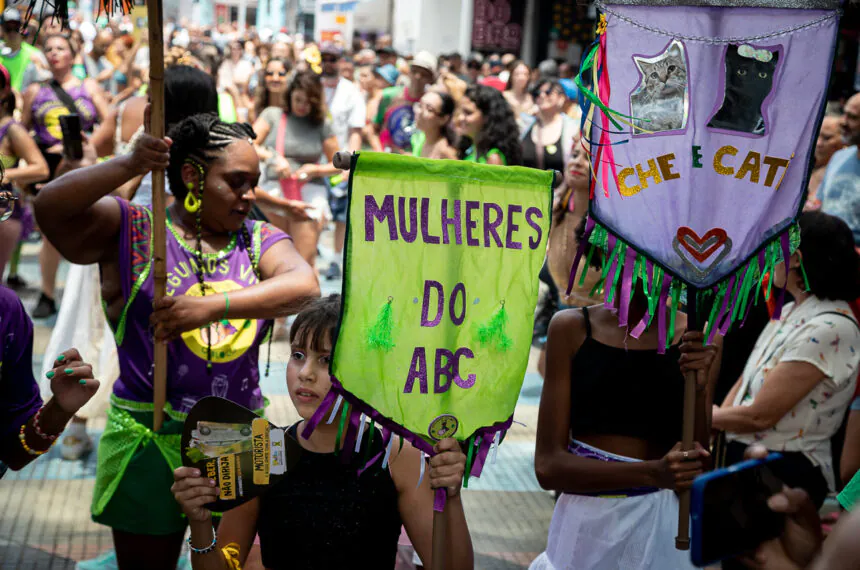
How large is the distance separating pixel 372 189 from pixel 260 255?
44.8 inches

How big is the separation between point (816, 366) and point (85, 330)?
12.0ft

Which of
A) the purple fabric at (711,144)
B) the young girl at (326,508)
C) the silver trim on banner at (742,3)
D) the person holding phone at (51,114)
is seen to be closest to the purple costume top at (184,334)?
the young girl at (326,508)

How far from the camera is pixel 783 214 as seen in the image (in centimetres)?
272

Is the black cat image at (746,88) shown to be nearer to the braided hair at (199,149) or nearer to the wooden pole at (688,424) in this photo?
the wooden pole at (688,424)

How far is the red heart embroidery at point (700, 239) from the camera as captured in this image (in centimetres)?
269

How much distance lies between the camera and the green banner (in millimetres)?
2193

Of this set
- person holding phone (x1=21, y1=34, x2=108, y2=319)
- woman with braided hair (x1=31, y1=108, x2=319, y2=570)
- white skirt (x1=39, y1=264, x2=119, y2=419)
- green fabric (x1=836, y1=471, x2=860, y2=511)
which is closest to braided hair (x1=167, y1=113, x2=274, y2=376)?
woman with braided hair (x1=31, y1=108, x2=319, y2=570)

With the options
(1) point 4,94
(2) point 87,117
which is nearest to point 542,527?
(1) point 4,94

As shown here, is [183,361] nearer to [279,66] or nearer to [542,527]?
[542,527]

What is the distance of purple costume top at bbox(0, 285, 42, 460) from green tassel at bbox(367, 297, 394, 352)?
97cm

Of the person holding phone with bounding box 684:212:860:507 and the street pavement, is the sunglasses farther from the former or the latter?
the person holding phone with bounding box 684:212:860:507

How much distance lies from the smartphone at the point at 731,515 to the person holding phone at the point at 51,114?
6.45 meters

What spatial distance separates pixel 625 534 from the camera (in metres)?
2.75

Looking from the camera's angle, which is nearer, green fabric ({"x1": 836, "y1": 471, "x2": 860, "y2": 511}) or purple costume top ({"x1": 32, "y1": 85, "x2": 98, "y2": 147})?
green fabric ({"x1": 836, "y1": 471, "x2": 860, "y2": 511})
